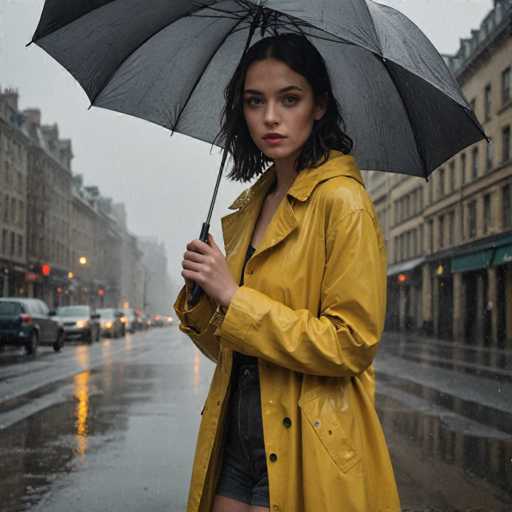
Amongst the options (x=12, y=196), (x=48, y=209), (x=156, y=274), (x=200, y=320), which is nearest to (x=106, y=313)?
(x=12, y=196)

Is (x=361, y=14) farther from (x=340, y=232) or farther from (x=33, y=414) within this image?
(x=33, y=414)

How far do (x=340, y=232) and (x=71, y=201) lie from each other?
82.1m

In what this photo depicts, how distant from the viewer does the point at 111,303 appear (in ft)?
360

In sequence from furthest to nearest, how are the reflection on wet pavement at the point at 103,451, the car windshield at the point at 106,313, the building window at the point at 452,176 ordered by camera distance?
the car windshield at the point at 106,313, the building window at the point at 452,176, the reflection on wet pavement at the point at 103,451

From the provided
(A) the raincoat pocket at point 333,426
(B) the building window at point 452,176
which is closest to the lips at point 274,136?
(A) the raincoat pocket at point 333,426

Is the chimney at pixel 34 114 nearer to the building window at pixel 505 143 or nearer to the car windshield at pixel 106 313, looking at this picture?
the car windshield at pixel 106 313

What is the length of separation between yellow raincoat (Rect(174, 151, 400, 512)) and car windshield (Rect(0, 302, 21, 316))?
68.6 feet

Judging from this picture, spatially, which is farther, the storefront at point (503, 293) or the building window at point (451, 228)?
the building window at point (451, 228)

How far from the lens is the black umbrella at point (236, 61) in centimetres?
250

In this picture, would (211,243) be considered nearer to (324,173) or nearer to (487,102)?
(324,173)

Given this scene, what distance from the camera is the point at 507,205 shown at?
34.2 metres

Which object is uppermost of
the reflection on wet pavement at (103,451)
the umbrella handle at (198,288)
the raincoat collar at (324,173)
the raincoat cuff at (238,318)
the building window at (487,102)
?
the building window at (487,102)

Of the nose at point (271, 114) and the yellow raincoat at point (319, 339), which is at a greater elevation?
the nose at point (271, 114)

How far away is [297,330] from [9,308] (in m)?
21.3
